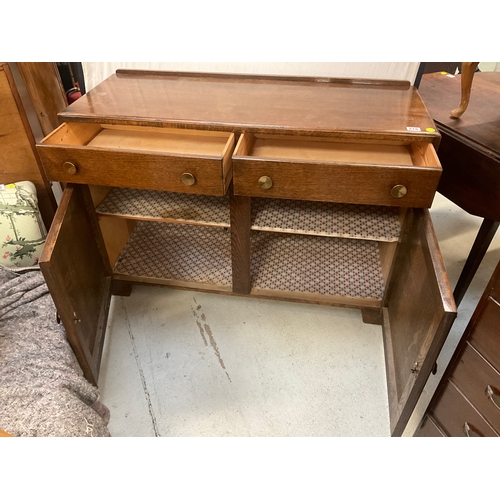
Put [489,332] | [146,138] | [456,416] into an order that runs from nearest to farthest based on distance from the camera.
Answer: [489,332]
[456,416]
[146,138]

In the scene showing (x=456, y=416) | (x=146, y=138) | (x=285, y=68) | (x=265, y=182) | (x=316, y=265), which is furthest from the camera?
(x=316, y=265)

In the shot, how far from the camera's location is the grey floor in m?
1.14

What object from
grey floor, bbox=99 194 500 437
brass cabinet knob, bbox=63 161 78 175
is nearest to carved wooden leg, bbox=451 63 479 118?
grey floor, bbox=99 194 500 437

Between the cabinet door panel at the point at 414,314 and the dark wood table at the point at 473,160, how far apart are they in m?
0.23

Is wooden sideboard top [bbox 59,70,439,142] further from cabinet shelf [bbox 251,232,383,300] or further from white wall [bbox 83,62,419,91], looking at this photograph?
cabinet shelf [bbox 251,232,383,300]

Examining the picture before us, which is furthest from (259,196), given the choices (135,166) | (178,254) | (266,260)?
(178,254)

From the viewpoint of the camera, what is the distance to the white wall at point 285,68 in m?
1.28

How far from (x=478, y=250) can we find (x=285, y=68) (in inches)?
33.1

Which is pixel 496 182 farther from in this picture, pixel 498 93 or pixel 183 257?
pixel 183 257

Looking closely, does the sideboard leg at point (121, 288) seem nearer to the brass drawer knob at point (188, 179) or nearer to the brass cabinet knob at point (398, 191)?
the brass drawer knob at point (188, 179)

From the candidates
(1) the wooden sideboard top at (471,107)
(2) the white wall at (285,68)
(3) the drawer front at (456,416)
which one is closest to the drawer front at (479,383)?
(3) the drawer front at (456,416)

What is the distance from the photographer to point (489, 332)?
0.77 meters

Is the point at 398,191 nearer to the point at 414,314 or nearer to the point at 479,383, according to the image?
the point at 414,314
